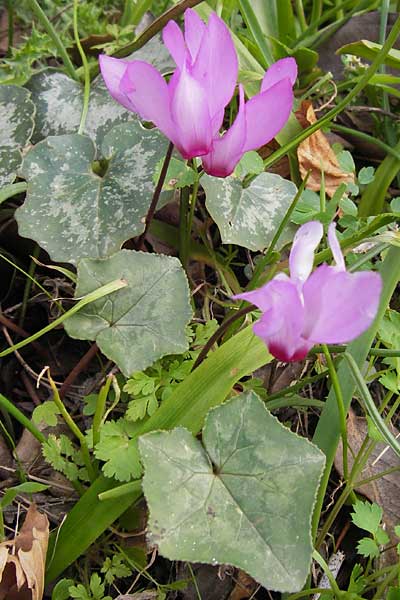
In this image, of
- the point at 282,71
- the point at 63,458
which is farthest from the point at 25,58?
the point at 63,458

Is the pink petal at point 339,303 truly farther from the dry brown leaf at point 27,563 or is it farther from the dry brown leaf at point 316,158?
the dry brown leaf at point 316,158

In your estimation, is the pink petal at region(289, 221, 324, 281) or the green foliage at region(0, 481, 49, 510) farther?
the green foliage at region(0, 481, 49, 510)

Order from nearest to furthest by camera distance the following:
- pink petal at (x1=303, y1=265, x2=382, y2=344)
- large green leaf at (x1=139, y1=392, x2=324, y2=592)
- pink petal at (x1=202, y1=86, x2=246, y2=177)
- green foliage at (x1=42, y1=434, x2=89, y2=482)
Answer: pink petal at (x1=303, y1=265, x2=382, y2=344)
large green leaf at (x1=139, y1=392, x2=324, y2=592)
pink petal at (x1=202, y1=86, x2=246, y2=177)
green foliage at (x1=42, y1=434, x2=89, y2=482)

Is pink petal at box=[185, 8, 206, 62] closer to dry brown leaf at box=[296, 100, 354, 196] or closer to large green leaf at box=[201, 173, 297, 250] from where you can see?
large green leaf at box=[201, 173, 297, 250]

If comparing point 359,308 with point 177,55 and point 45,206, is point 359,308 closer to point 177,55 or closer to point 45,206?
point 177,55

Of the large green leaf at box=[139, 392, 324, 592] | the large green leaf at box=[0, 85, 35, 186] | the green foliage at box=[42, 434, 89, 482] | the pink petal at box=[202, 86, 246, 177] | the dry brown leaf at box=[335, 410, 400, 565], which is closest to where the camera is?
the large green leaf at box=[139, 392, 324, 592]

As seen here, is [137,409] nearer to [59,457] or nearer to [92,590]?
[59,457]

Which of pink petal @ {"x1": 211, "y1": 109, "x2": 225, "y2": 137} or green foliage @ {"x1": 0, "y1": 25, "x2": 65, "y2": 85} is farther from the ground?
pink petal @ {"x1": 211, "y1": 109, "x2": 225, "y2": 137}

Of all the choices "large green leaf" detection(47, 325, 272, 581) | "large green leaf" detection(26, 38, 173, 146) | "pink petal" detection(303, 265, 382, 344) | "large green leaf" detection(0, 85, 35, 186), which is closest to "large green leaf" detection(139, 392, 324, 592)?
"large green leaf" detection(47, 325, 272, 581)

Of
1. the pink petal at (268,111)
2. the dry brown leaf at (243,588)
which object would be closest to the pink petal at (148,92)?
the pink petal at (268,111)
